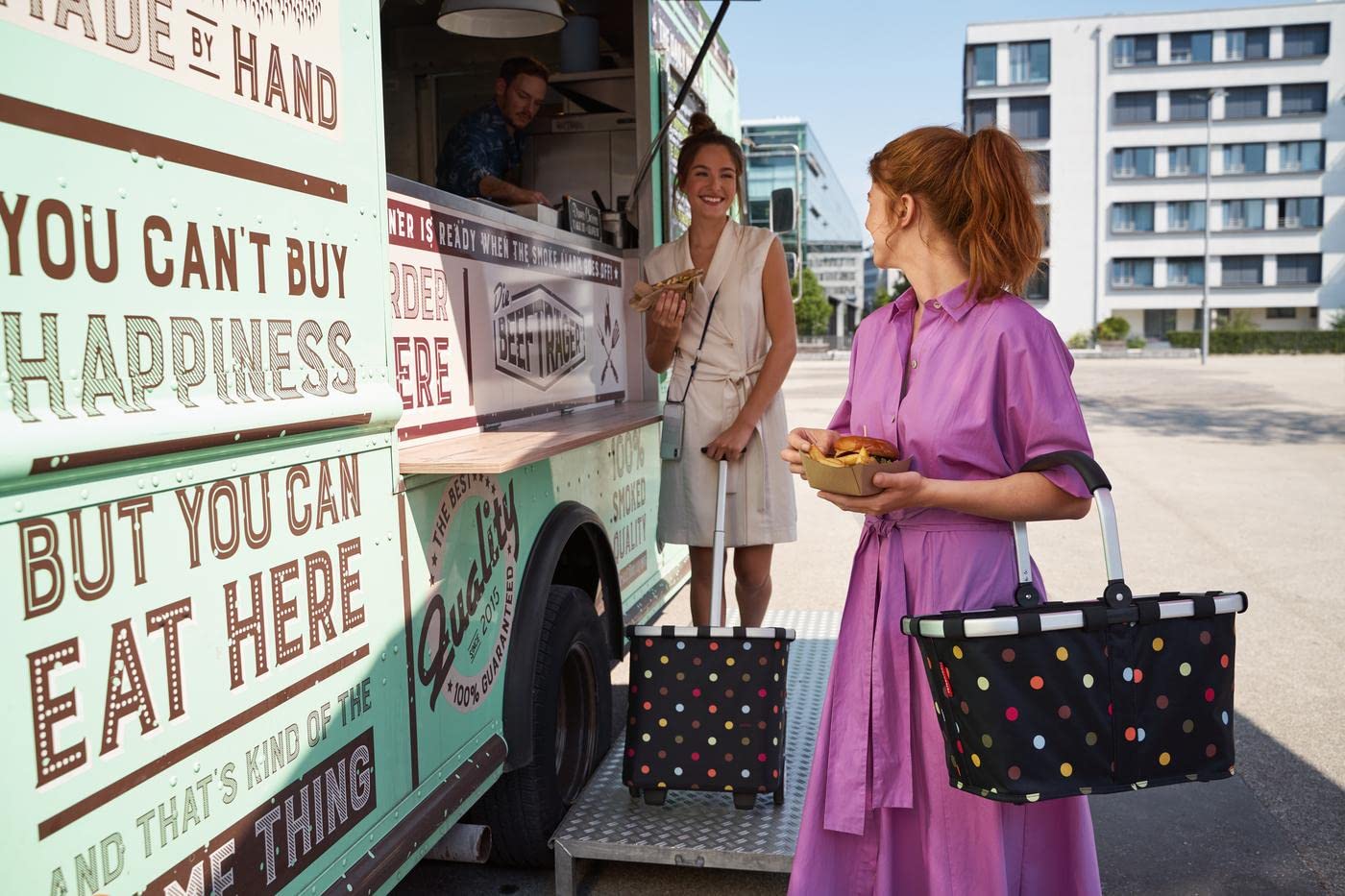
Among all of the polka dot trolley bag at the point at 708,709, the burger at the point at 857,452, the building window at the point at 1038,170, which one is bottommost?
the polka dot trolley bag at the point at 708,709

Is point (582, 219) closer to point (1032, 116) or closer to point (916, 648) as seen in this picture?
point (916, 648)

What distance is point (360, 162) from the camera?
215 cm

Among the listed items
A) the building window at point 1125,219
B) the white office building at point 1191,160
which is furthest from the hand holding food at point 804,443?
the building window at point 1125,219

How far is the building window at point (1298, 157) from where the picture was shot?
6203cm

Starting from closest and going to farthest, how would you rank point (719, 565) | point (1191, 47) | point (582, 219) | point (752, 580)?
point (719, 565) → point (752, 580) → point (582, 219) → point (1191, 47)

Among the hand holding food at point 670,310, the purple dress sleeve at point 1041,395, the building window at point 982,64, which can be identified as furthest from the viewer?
the building window at point 982,64

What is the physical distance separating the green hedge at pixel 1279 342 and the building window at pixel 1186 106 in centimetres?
1321

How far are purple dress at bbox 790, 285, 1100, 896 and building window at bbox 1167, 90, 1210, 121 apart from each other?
226ft

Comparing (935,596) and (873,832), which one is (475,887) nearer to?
(873,832)

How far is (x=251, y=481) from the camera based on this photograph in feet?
5.72

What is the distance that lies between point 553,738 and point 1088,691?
1808 millimetres

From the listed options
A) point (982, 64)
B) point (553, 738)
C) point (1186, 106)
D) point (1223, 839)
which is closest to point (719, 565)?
point (553, 738)

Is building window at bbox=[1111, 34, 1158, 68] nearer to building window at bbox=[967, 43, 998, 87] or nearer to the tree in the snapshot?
building window at bbox=[967, 43, 998, 87]

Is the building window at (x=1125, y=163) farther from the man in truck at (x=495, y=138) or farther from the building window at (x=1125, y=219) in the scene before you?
the man in truck at (x=495, y=138)
